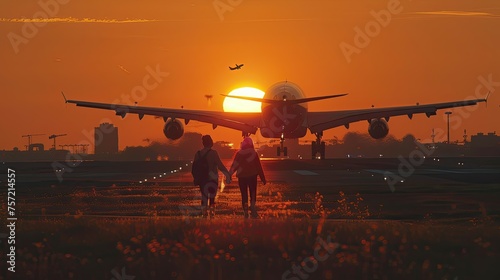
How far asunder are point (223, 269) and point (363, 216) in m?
11.8

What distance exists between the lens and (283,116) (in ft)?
214

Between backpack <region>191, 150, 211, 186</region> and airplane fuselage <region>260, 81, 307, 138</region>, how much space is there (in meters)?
40.3

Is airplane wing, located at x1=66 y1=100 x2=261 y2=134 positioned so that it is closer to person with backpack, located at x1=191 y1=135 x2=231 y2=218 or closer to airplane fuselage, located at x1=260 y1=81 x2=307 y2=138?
airplane fuselage, located at x1=260 y1=81 x2=307 y2=138

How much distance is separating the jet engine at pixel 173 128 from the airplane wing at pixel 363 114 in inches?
445

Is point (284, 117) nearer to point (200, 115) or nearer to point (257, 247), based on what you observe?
point (200, 115)

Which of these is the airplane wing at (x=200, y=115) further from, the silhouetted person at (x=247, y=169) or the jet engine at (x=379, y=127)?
the silhouetted person at (x=247, y=169)

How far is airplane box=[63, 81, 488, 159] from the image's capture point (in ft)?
216

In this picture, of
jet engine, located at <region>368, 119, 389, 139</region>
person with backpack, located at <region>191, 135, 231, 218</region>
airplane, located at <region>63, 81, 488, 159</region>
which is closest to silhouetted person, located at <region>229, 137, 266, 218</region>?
person with backpack, located at <region>191, 135, 231, 218</region>

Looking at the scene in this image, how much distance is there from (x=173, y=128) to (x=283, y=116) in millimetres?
13440

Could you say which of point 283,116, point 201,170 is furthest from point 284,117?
point 201,170

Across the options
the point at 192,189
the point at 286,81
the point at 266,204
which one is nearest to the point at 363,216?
the point at 266,204

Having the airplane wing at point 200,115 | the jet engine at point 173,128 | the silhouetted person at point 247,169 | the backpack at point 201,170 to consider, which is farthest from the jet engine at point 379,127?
the backpack at point 201,170

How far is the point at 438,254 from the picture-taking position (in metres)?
15.8

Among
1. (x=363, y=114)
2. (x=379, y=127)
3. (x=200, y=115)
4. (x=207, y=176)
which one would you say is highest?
(x=200, y=115)
